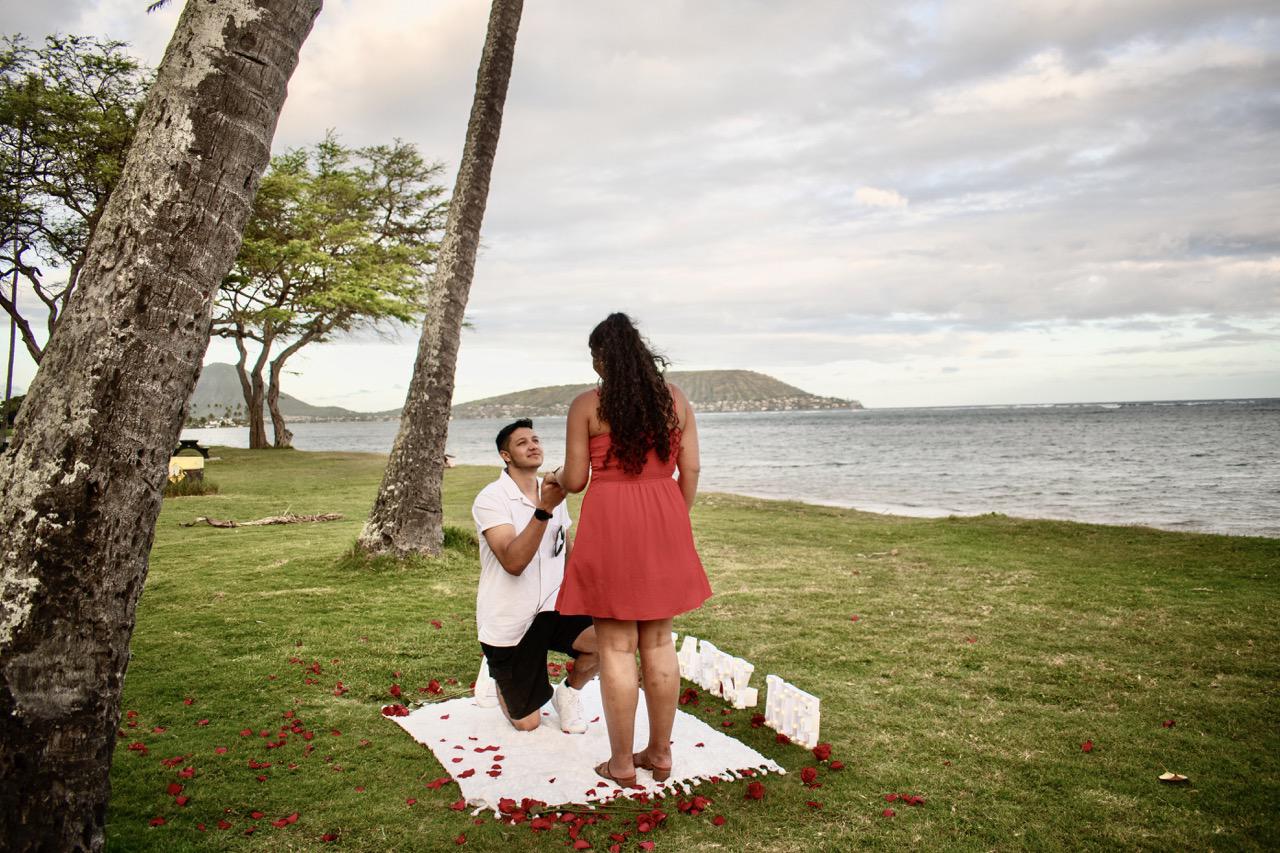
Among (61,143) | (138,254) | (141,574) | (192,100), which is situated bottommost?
(141,574)

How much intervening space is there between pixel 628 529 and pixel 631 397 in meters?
0.69

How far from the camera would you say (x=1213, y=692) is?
5.49 meters

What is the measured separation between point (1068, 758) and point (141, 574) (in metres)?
4.89

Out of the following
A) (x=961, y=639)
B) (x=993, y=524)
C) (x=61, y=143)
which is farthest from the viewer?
(x=61, y=143)

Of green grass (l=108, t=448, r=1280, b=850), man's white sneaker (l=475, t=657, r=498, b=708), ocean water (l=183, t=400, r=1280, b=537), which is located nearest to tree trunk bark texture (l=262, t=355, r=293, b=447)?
ocean water (l=183, t=400, r=1280, b=537)

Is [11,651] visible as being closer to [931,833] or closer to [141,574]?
[141,574]

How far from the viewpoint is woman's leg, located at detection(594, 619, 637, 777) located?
406cm

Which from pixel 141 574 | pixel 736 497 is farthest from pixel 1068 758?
pixel 736 497

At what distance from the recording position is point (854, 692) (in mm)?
5621

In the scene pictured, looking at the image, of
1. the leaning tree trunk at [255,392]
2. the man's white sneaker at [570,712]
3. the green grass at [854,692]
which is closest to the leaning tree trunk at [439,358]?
the green grass at [854,692]

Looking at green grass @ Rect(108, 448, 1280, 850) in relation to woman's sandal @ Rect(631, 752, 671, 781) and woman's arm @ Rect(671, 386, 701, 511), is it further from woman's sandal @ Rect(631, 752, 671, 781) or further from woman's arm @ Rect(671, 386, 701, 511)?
woman's arm @ Rect(671, 386, 701, 511)

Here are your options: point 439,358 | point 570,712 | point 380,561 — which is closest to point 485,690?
point 570,712

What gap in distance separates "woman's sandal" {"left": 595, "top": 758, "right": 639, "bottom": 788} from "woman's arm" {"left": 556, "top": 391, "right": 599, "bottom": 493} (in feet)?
5.22

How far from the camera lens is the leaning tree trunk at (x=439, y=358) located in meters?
9.42
